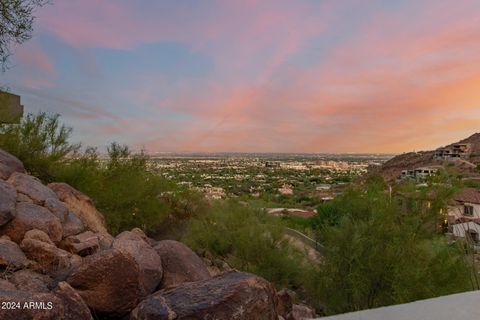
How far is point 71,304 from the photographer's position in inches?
205

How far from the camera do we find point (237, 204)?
1708 centimetres

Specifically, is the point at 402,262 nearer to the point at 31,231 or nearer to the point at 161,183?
the point at 31,231

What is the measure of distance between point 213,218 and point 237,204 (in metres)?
1.94

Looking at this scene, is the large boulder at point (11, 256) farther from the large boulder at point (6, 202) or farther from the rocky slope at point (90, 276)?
the large boulder at point (6, 202)

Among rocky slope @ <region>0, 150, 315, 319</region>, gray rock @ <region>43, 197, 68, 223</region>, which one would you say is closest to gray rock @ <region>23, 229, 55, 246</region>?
rocky slope @ <region>0, 150, 315, 319</region>

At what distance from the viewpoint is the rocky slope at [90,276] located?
5020 millimetres

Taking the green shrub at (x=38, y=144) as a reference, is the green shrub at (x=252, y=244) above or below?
below

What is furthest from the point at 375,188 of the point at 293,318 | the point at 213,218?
the point at 213,218

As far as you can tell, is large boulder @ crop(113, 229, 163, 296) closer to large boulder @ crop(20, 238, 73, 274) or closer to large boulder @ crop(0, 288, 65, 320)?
large boulder @ crop(20, 238, 73, 274)

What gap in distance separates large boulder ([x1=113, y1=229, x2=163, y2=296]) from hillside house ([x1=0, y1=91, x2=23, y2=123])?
25.5 ft

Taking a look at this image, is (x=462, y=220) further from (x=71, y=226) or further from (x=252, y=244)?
(x=252, y=244)

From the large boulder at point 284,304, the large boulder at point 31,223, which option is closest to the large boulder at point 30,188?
the large boulder at point 31,223

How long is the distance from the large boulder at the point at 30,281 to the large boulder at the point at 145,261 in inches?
50.5

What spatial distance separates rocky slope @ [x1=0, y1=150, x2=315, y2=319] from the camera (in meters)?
5.02
